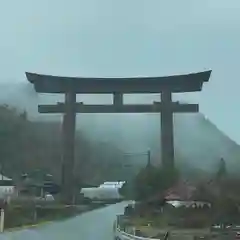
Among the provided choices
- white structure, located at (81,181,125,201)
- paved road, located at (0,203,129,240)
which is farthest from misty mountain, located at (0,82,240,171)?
paved road, located at (0,203,129,240)

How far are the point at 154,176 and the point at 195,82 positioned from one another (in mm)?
491

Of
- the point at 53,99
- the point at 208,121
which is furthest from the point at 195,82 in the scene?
the point at 53,99

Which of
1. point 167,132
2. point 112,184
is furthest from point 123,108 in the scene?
point 112,184

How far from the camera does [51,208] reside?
84.4 inches

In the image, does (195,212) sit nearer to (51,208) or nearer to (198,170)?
(198,170)

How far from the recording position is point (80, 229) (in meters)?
2.12

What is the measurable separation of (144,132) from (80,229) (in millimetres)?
556

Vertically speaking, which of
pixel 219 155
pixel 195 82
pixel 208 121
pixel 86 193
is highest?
pixel 195 82

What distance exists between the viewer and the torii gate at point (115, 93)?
7.12 feet

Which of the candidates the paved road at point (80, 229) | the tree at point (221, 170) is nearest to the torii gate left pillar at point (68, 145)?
the paved road at point (80, 229)

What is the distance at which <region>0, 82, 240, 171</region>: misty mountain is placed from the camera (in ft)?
7.14

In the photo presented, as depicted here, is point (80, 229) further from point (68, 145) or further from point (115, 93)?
point (115, 93)

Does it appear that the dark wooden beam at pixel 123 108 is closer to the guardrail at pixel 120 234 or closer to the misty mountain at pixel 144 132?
the misty mountain at pixel 144 132

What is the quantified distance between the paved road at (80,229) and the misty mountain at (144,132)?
0.29 meters
